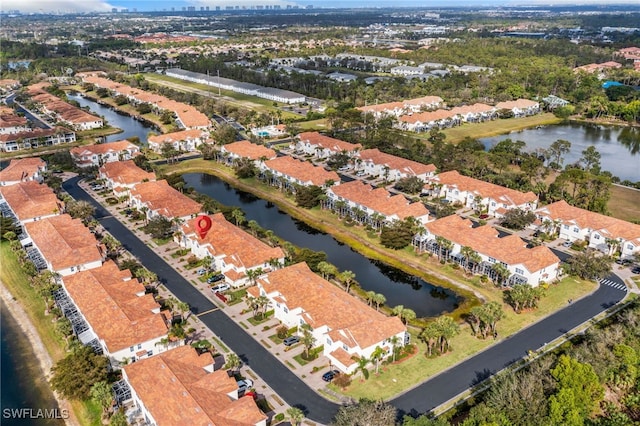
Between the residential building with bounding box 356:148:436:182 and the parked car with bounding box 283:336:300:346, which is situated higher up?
the residential building with bounding box 356:148:436:182

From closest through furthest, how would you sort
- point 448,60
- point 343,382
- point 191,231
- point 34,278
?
point 343,382, point 34,278, point 191,231, point 448,60

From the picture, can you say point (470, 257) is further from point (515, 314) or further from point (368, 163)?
point (368, 163)

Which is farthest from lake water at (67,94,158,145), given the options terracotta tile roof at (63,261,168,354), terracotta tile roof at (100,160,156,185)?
terracotta tile roof at (63,261,168,354)

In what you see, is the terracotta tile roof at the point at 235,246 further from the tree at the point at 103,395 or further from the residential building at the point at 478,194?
the residential building at the point at 478,194

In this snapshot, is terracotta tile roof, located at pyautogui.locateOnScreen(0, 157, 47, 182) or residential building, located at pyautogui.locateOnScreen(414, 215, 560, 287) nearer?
residential building, located at pyautogui.locateOnScreen(414, 215, 560, 287)

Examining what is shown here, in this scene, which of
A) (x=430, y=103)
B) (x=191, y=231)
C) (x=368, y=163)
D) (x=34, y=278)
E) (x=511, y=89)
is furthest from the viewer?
(x=511, y=89)

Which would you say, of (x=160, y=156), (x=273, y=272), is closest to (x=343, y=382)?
(x=273, y=272)

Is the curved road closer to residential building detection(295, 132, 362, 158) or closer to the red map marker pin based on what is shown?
the red map marker pin
